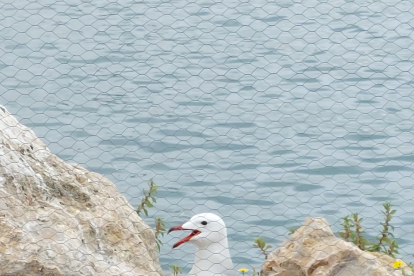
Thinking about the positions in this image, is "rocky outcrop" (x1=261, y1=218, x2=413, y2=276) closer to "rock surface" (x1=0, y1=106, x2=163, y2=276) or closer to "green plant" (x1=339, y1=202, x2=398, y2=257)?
"green plant" (x1=339, y1=202, x2=398, y2=257)

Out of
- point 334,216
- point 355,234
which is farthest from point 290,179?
point 355,234

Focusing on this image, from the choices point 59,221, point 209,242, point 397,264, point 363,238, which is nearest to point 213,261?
point 209,242

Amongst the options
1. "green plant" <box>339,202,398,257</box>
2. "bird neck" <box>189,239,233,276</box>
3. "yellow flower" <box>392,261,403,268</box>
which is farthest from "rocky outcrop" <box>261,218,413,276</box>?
"bird neck" <box>189,239,233,276</box>

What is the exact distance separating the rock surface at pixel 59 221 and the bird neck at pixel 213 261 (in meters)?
0.46

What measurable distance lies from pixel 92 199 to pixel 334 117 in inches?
159

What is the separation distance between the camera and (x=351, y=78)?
29.3 feet

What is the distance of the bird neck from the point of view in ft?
18.3

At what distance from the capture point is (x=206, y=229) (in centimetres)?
572

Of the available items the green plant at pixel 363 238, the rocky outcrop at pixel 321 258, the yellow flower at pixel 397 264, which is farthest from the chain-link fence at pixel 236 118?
the yellow flower at pixel 397 264

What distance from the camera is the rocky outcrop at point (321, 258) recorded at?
15.6 ft

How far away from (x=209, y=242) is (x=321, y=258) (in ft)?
3.55

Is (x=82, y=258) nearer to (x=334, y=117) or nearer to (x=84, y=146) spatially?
(x=84, y=146)

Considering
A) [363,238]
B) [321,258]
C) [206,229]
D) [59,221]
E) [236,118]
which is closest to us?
[59,221]

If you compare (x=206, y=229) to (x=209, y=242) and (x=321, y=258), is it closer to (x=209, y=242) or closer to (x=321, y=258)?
(x=209, y=242)
